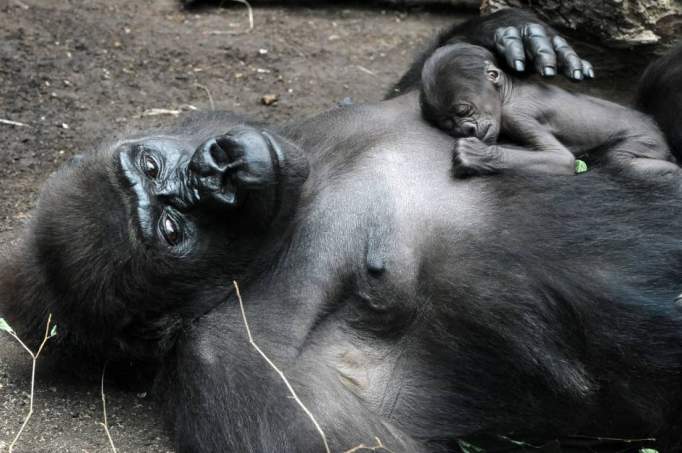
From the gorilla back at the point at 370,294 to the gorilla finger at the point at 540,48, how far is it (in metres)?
0.56

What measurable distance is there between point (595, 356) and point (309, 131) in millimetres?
1426

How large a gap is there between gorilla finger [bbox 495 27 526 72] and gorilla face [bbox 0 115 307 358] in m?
1.13

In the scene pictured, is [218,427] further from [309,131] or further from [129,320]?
[309,131]

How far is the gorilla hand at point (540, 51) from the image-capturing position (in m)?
3.91

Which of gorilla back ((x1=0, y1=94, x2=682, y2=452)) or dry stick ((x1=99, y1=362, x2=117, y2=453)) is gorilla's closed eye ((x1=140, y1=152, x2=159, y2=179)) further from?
dry stick ((x1=99, y1=362, x2=117, y2=453))

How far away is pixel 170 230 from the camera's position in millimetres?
3357

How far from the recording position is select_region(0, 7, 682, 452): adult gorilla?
3.19m

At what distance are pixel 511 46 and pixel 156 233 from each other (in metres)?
1.68

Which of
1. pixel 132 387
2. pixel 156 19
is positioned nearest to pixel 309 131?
pixel 132 387

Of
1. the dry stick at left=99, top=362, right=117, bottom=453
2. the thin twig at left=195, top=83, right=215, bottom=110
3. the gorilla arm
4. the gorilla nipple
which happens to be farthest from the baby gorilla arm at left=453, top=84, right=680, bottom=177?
the thin twig at left=195, top=83, right=215, bottom=110

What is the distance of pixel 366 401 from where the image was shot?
322 cm

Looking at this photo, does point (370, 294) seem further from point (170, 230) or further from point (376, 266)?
point (170, 230)

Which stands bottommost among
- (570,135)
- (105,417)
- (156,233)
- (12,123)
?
(105,417)

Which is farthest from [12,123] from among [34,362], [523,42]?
[523,42]
